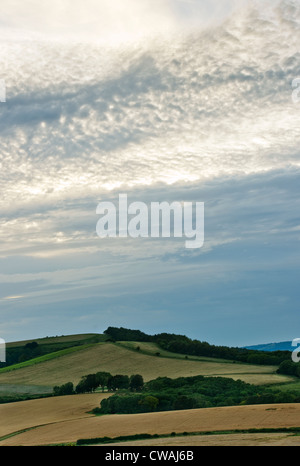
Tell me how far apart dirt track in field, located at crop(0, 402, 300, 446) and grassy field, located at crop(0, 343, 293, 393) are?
3259cm

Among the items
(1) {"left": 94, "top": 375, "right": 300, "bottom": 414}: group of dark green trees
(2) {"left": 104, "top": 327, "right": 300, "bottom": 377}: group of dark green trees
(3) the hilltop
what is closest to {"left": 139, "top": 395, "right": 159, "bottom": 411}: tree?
(1) {"left": 94, "top": 375, "right": 300, "bottom": 414}: group of dark green trees

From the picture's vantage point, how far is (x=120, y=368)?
114 m

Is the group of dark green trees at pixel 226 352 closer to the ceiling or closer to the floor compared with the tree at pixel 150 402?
closer to the ceiling

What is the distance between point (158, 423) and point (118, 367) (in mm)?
64307

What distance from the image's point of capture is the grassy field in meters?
101

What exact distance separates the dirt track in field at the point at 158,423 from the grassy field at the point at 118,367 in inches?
1283

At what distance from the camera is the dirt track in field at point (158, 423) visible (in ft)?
156

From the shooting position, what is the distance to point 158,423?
5231 cm

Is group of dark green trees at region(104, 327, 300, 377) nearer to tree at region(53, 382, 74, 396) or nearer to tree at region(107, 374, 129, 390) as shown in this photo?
tree at region(107, 374, 129, 390)

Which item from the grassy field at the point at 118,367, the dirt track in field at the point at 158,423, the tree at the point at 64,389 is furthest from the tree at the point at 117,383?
the dirt track in field at the point at 158,423

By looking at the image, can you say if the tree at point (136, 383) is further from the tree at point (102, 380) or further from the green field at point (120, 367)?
the green field at point (120, 367)

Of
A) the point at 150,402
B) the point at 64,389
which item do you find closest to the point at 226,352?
the point at 64,389
